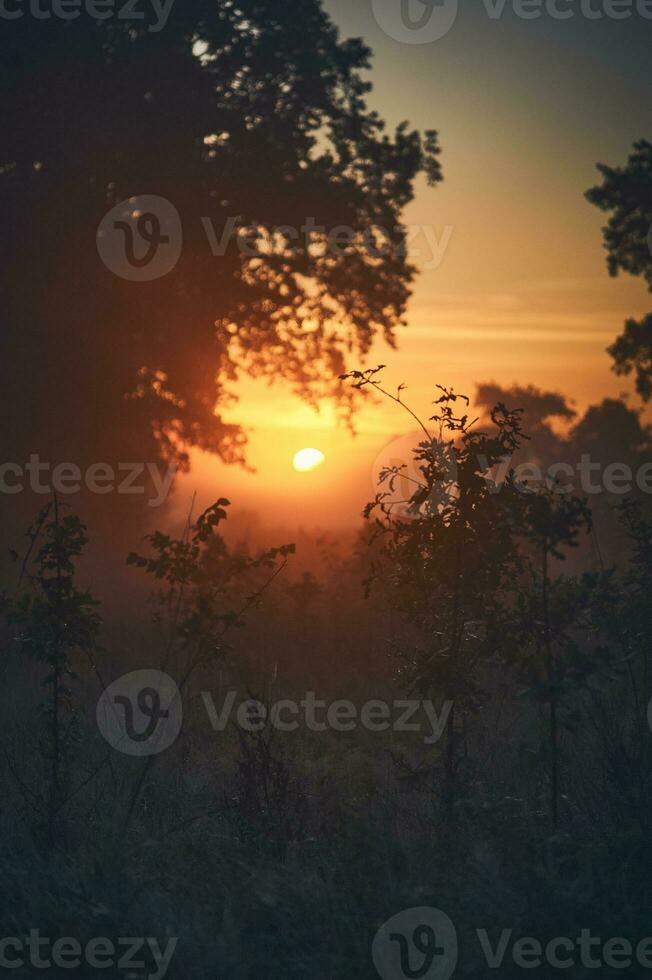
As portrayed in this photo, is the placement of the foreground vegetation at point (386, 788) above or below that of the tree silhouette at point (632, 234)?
below

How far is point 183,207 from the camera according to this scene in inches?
688

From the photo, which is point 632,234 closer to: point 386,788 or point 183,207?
point 183,207

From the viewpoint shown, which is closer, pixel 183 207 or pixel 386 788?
pixel 386 788

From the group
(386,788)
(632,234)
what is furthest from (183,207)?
(386,788)

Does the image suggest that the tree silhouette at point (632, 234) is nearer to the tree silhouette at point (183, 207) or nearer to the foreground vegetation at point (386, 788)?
the tree silhouette at point (183, 207)

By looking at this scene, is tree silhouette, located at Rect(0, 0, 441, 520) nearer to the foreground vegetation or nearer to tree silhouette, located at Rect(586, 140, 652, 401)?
tree silhouette, located at Rect(586, 140, 652, 401)

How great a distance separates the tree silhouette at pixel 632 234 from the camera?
671 inches

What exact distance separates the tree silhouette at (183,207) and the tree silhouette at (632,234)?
3.60 metres

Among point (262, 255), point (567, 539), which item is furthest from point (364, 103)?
point (567, 539)

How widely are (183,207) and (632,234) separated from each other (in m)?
8.41

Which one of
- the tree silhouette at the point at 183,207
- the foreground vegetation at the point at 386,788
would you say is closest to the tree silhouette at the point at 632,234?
the tree silhouette at the point at 183,207

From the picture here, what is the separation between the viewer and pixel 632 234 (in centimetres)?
1753

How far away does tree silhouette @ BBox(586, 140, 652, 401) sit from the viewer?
17031 mm

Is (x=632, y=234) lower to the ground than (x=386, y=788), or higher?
higher
